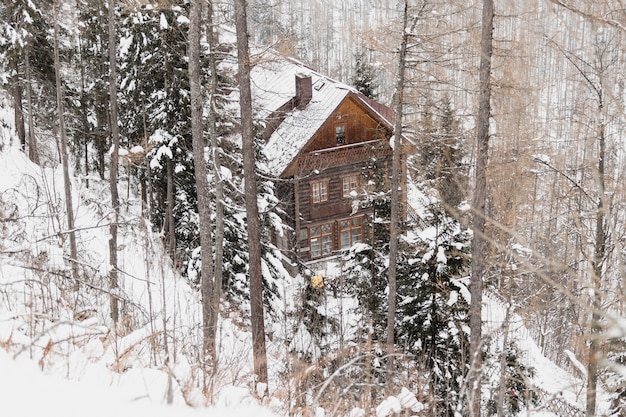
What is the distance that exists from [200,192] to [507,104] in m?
6.18

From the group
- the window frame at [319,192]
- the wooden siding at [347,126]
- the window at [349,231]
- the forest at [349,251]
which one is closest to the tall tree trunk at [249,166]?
the forest at [349,251]

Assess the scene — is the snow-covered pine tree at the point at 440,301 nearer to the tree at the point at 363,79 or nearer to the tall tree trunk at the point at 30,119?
the tall tree trunk at the point at 30,119

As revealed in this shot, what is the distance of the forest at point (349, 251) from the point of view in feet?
13.3

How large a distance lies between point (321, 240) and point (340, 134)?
525 centimetres

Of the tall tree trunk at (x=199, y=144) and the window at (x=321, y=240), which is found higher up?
the tall tree trunk at (x=199, y=144)

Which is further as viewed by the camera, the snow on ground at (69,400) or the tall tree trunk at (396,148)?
the tall tree trunk at (396,148)

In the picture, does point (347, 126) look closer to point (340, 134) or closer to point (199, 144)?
point (340, 134)

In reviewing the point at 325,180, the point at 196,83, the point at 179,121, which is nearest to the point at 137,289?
the point at 179,121

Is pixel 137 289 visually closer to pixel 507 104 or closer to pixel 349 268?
pixel 349 268

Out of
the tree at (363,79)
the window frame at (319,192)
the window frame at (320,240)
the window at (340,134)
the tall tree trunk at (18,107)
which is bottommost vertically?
the window frame at (320,240)

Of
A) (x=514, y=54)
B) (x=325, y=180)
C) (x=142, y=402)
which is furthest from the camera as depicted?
(x=325, y=180)

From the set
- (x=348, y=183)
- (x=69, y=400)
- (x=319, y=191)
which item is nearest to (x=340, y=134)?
(x=348, y=183)

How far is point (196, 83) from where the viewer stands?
1047cm

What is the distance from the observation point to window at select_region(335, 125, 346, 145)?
26.4 m
